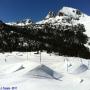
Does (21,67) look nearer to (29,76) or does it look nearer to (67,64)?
(29,76)

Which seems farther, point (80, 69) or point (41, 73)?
point (80, 69)

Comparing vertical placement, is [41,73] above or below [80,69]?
above

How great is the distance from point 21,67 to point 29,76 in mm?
4889

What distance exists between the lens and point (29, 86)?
24000mm

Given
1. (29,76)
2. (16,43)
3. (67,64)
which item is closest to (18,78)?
(29,76)

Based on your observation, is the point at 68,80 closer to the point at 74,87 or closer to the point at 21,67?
the point at 74,87

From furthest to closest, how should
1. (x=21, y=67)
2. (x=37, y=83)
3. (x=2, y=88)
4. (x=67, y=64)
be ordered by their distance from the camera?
(x=67, y=64) < (x=21, y=67) < (x=37, y=83) < (x=2, y=88)

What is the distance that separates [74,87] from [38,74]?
486 cm

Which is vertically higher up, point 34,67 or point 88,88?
point 34,67

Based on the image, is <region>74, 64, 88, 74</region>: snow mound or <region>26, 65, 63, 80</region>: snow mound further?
<region>74, 64, 88, 74</region>: snow mound

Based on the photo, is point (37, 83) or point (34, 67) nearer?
point (37, 83)

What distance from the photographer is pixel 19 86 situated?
77.2 feet

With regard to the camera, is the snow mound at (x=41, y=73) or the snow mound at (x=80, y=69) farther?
the snow mound at (x=80, y=69)

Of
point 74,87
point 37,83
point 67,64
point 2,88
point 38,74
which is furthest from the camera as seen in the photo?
point 67,64
